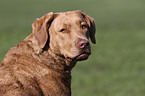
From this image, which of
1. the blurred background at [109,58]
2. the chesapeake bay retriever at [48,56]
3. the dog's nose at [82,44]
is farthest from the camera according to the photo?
the blurred background at [109,58]

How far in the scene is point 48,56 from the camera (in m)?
6.05

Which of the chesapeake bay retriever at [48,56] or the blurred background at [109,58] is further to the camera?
the blurred background at [109,58]

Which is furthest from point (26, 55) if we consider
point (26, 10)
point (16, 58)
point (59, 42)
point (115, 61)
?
point (26, 10)

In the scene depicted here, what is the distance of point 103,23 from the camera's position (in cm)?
3359

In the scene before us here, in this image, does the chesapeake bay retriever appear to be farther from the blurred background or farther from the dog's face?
the blurred background

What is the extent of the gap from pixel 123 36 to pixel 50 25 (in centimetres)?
1905

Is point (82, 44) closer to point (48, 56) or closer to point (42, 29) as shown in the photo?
point (48, 56)

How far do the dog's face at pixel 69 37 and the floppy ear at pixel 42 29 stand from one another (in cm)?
12

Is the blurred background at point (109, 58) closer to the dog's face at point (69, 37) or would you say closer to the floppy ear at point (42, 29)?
the dog's face at point (69, 37)

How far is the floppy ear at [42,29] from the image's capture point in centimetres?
596

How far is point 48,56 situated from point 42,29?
19.8 inches

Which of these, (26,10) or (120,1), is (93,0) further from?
(26,10)

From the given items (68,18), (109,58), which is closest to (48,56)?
(68,18)

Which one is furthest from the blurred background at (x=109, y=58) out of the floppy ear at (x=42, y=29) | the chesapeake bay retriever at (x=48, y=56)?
the floppy ear at (x=42, y=29)
